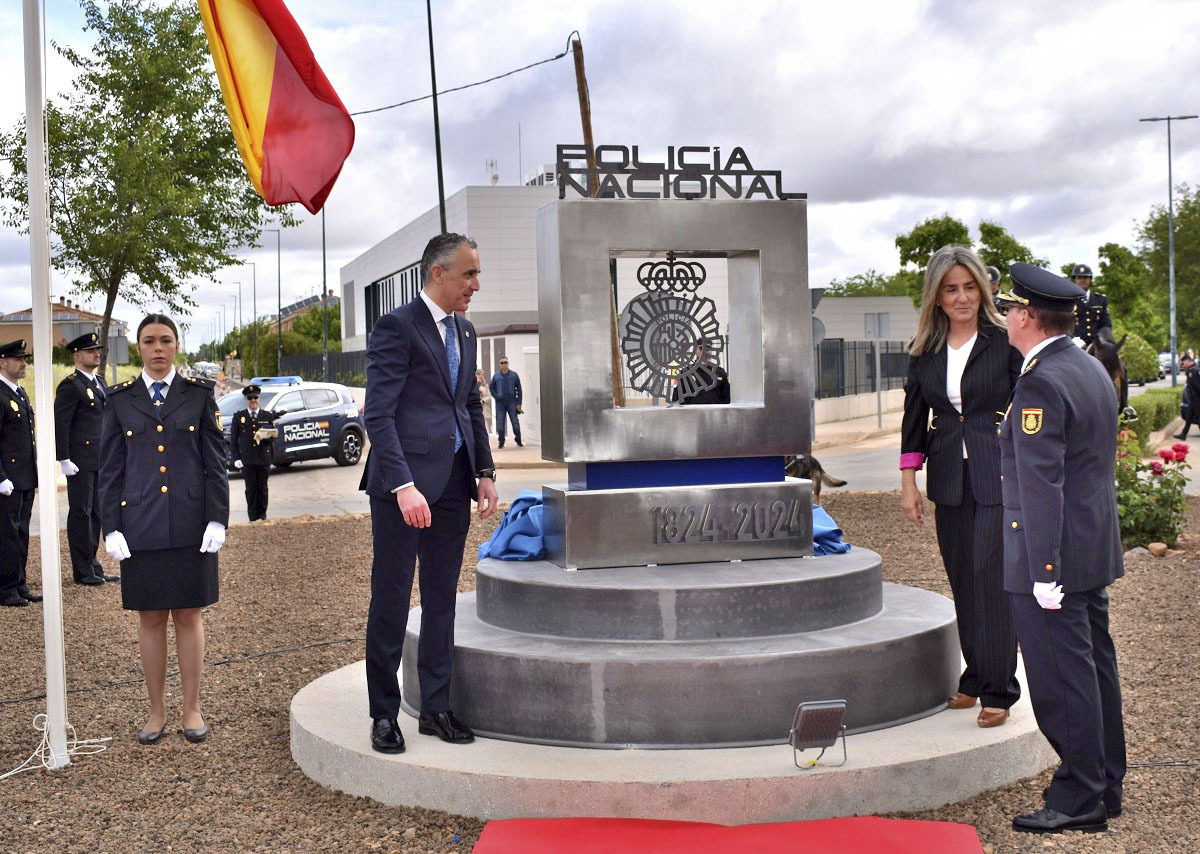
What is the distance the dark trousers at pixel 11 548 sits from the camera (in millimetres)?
9781

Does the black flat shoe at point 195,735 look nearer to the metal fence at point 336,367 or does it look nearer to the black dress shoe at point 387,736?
the black dress shoe at point 387,736

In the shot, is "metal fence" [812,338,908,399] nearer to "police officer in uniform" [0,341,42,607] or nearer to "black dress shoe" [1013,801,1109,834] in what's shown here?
"police officer in uniform" [0,341,42,607]

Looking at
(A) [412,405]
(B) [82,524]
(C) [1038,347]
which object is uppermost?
(C) [1038,347]

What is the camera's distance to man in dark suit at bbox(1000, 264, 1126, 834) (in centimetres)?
426

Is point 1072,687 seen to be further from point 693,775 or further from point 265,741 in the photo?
point 265,741

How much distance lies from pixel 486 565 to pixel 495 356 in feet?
95.6

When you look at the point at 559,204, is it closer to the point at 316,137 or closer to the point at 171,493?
the point at 316,137

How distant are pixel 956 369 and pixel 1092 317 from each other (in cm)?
596

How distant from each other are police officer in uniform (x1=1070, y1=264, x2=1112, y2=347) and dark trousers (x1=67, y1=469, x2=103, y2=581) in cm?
786

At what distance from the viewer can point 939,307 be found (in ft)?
17.7

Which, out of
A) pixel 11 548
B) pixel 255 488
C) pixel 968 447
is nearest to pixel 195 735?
pixel 968 447

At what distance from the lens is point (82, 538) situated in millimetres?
10422

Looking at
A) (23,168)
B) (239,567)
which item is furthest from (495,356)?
(239,567)

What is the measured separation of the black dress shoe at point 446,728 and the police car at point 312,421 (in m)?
17.5
